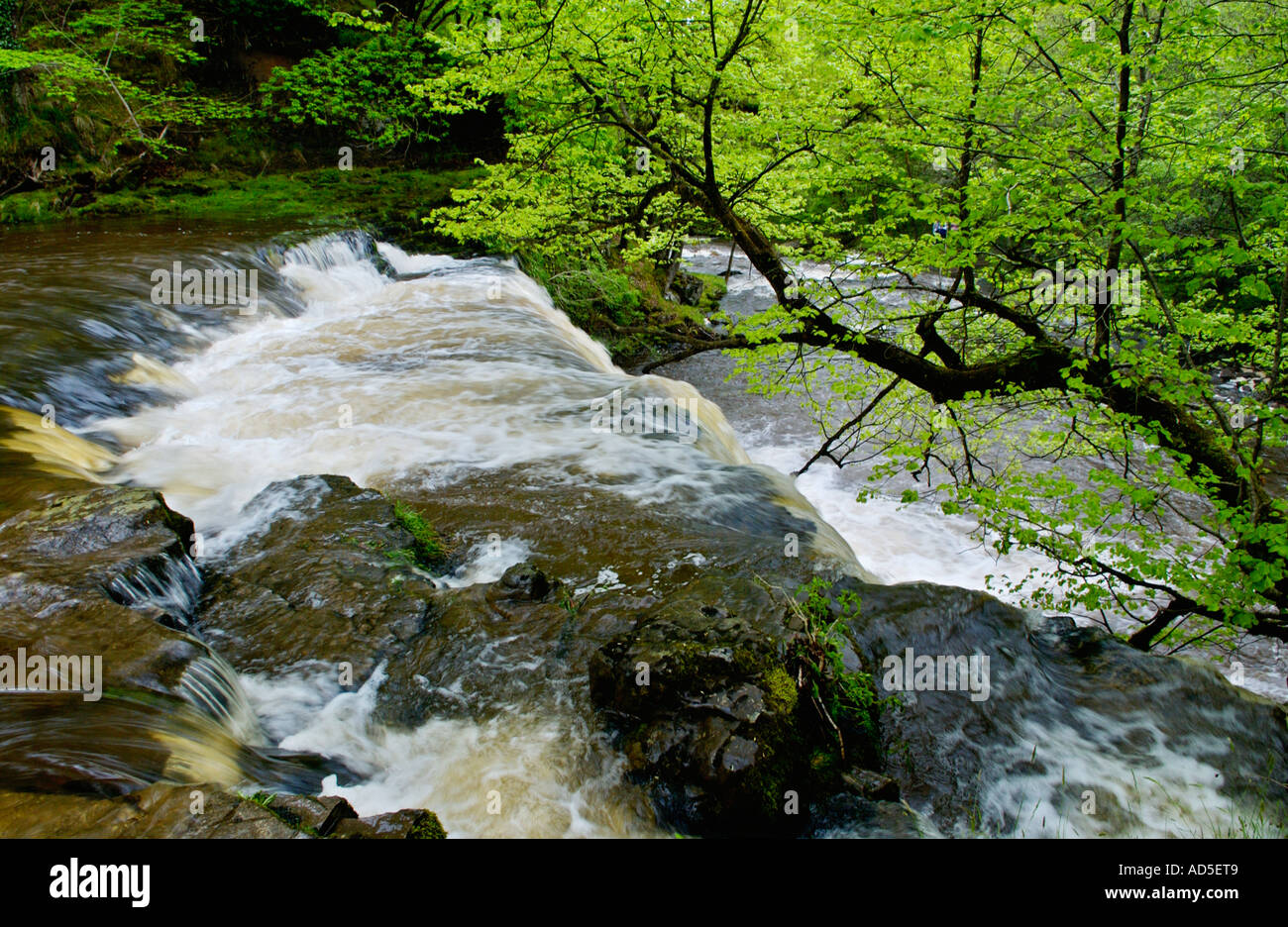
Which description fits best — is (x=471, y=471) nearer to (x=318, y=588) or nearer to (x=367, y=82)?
(x=318, y=588)

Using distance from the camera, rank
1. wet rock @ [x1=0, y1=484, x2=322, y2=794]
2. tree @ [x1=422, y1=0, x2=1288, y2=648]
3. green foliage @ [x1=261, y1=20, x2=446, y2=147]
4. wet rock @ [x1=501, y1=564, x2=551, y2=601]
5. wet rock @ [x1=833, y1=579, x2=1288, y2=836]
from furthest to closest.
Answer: green foliage @ [x1=261, y1=20, x2=446, y2=147] → wet rock @ [x1=501, y1=564, x2=551, y2=601] → tree @ [x1=422, y1=0, x2=1288, y2=648] → wet rock @ [x1=833, y1=579, x2=1288, y2=836] → wet rock @ [x1=0, y1=484, x2=322, y2=794]

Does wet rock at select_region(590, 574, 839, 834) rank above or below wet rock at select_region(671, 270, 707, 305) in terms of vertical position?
below

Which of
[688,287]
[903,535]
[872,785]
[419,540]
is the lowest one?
[903,535]

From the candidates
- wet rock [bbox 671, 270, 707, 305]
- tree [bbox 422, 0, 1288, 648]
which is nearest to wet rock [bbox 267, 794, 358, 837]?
tree [bbox 422, 0, 1288, 648]

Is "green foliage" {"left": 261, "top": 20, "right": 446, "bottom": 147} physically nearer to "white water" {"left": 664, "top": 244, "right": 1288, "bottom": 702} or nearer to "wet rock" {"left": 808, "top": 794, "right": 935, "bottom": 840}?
"white water" {"left": 664, "top": 244, "right": 1288, "bottom": 702}

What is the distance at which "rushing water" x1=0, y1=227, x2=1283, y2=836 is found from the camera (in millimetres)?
3598

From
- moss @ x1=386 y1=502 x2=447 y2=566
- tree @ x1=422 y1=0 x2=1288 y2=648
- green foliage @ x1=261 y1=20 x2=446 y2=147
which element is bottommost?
moss @ x1=386 y1=502 x2=447 y2=566

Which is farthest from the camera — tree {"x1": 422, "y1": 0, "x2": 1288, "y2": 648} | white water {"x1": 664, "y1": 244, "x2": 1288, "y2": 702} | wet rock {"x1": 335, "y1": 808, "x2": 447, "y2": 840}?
white water {"x1": 664, "y1": 244, "x2": 1288, "y2": 702}

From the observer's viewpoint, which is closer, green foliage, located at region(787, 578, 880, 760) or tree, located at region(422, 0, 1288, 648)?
green foliage, located at region(787, 578, 880, 760)

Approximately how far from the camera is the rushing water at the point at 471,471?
11.8 ft

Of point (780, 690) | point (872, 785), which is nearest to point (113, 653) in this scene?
point (780, 690)

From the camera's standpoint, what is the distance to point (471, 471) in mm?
6477
